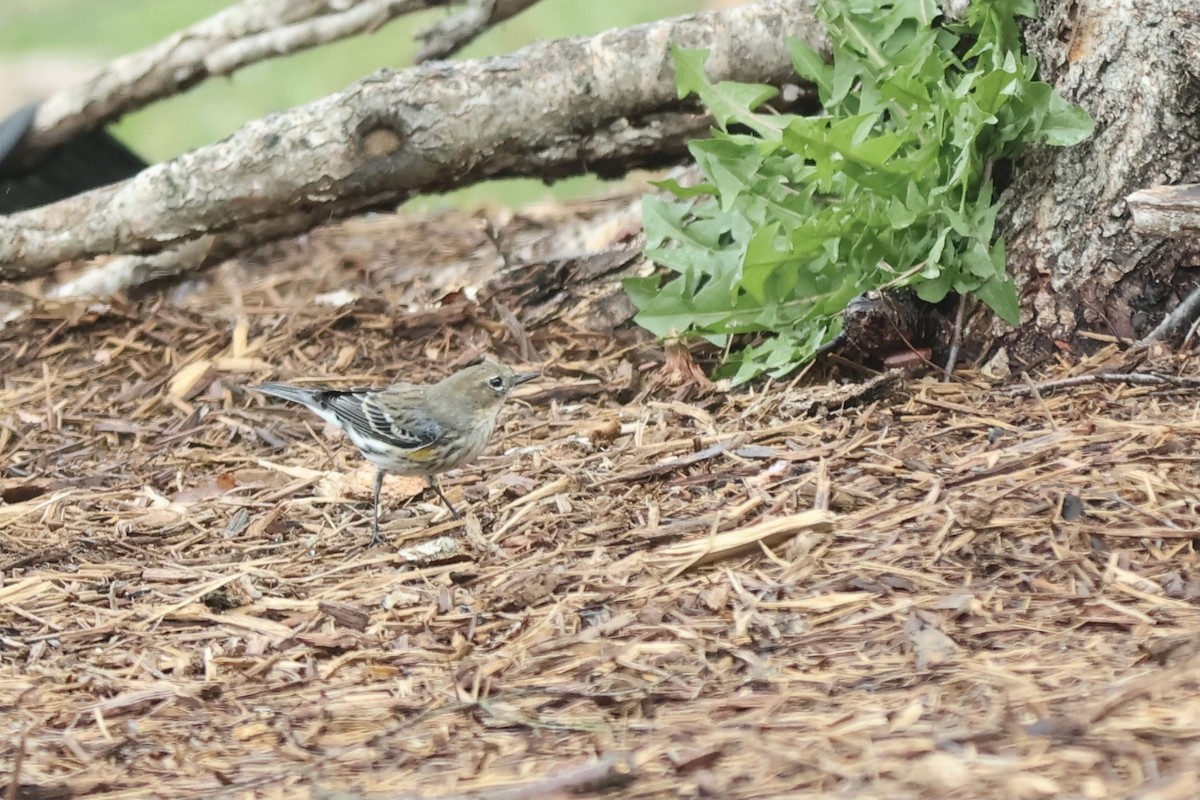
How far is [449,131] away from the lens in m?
6.21

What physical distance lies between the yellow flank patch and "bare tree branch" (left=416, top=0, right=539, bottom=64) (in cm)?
330

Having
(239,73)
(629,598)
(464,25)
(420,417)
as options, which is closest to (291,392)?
(420,417)

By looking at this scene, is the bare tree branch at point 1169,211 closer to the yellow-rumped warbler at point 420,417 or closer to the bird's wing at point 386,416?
the yellow-rumped warbler at point 420,417

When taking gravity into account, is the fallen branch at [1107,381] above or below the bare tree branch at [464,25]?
below

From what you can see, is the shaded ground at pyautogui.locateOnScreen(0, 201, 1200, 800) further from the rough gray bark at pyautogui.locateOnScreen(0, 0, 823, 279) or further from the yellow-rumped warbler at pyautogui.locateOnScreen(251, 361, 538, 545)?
the rough gray bark at pyautogui.locateOnScreen(0, 0, 823, 279)

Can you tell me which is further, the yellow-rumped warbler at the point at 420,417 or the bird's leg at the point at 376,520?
the yellow-rumped warbler at the point at 420,417

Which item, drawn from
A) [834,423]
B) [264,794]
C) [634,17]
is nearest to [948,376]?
[834,423]

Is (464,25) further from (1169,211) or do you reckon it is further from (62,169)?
(1169,211)

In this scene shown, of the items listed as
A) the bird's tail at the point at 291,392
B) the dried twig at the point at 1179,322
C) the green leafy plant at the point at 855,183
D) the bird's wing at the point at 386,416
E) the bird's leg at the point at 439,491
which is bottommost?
the bird's leg at the point at 439,491

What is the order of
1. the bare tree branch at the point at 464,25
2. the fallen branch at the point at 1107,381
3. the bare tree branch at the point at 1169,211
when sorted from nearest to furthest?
the bare tree branch at the point at 1169,211 < the fallen branch at the point at 1107,381 < the bare tree branch at the point at 464,25

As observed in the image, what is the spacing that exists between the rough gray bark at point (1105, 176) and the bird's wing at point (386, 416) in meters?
2.25

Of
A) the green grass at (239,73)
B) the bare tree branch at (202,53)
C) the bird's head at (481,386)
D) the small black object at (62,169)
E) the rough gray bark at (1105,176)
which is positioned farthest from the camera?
the green grass at (239,73)

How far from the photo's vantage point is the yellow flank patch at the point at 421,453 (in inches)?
191

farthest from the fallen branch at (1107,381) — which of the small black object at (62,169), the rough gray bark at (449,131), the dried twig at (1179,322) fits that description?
the small black object at (62,169)
